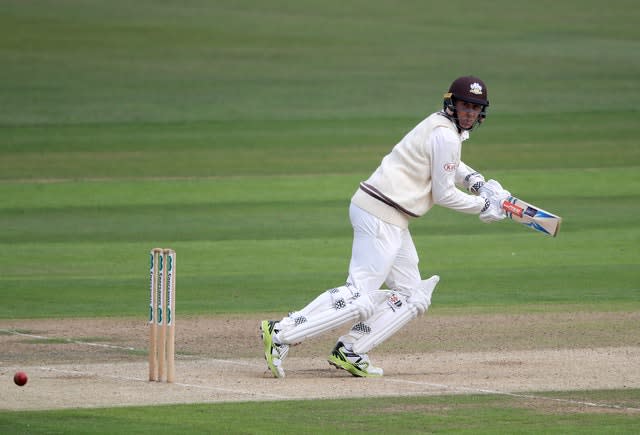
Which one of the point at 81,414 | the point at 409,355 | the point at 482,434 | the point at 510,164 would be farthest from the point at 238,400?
the point at 510,164

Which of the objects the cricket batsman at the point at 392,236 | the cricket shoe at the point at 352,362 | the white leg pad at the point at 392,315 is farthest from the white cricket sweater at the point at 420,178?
the cricket shoe at the point at 352,362

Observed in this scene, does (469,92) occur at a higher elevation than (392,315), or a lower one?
higher

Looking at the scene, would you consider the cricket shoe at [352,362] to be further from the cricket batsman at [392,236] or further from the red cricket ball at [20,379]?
the red cricket ball at [20,379]

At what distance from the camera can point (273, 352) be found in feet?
27.8

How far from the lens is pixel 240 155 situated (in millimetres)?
22906

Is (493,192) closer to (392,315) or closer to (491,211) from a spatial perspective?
(491,211)

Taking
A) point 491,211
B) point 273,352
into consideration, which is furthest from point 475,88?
point 273,352

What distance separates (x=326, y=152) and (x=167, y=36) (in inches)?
485

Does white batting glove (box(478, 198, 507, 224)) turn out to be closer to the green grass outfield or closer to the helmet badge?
the helmet badge

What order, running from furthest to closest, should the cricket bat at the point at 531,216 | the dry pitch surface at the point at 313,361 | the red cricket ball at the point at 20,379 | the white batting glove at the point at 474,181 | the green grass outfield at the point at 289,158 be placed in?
the green grass outfield at the point at 289,158 < the white batting glove at the point at 474,181 < the cricket bat at the point at 531,216 < the dry pitch surface at the point at 313,361 < the red cricket ball at the point at 20,379

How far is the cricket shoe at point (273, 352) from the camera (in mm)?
8445

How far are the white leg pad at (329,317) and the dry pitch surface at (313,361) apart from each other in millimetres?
303

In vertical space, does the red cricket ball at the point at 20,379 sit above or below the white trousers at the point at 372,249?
below

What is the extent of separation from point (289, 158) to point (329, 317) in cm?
1447
